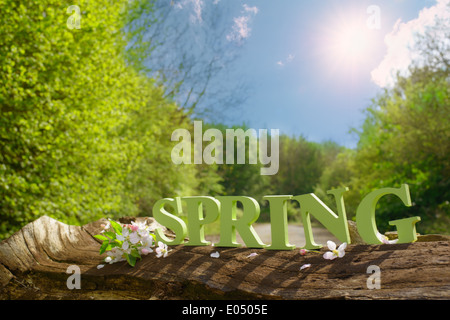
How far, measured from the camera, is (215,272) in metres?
4.29

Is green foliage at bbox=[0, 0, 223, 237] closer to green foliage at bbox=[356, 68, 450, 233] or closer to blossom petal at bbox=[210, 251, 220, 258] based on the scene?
blossom petal at bbox=[210, 251, 220, 258]

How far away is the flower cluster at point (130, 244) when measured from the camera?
15.8 feet
